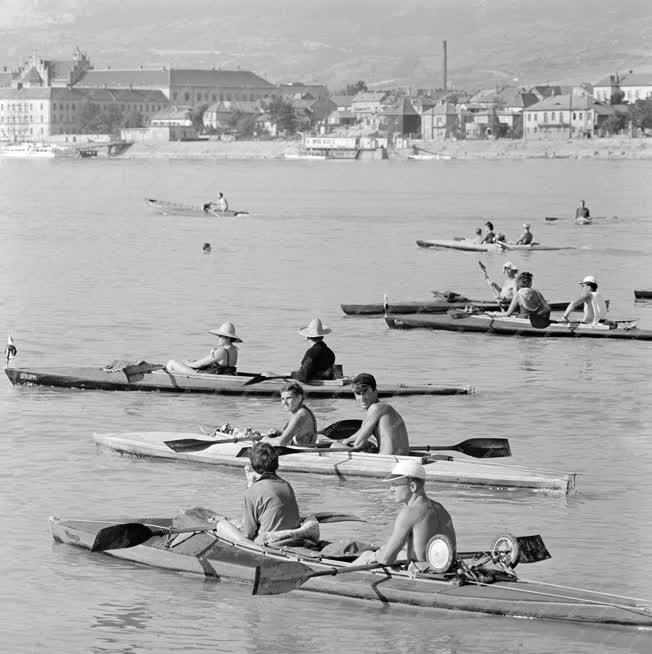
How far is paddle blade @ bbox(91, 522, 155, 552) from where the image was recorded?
54.8 feet

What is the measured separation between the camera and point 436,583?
1460 centimetres

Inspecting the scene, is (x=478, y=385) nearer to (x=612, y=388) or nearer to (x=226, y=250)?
(x=612, y=388)

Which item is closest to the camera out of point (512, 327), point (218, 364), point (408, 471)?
point (408, 471)

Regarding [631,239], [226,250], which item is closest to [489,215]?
[631,239]

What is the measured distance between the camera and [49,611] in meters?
16.0

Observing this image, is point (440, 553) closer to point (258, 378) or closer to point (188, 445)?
point (188, 445)

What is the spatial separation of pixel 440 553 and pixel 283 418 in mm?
12082

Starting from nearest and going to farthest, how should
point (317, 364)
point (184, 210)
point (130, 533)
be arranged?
point (130, 533) < point (317, 364) < point (184, 210)

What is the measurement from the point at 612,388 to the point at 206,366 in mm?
8386

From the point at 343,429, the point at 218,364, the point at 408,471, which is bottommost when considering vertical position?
the point at 343,429

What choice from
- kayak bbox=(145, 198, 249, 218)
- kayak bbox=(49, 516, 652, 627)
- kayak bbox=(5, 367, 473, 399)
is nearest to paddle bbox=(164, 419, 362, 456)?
kayak bbox=(5, 367, 473, 399)

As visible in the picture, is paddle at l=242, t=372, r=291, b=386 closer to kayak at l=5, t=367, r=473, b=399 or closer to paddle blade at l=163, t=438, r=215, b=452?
kayak at l=5, t=367, r=473, b=399

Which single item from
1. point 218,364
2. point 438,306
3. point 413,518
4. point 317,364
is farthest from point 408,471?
point 438,306

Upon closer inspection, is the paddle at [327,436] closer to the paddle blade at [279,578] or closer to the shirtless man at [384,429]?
the shirtless man at [384,429]
